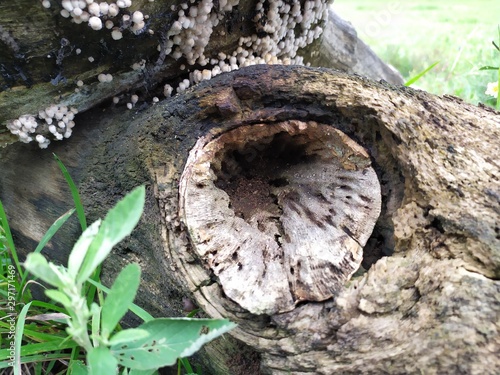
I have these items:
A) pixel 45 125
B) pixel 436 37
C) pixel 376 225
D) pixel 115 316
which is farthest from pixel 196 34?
pixel 436 37

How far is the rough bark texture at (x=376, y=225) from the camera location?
74 centimetres

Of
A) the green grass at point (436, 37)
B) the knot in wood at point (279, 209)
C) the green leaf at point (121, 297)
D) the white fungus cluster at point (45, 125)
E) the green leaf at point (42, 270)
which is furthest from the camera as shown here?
the green grass at point (436, 37)

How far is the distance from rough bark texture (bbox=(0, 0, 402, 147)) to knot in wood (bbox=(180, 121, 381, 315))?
0.32 metres

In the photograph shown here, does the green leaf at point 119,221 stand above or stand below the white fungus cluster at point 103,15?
below

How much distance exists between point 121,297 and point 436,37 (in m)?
5.85

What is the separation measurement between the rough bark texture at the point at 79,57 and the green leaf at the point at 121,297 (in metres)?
0.63

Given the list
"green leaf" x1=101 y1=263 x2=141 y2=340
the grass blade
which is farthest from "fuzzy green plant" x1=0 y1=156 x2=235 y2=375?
the grass blade

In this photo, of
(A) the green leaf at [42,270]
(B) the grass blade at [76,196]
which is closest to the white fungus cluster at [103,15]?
(B) the grass blade at [76,196]

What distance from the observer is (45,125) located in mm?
1088

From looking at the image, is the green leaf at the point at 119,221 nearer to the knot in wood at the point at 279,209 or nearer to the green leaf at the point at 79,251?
the green leaf at the point at 79,251

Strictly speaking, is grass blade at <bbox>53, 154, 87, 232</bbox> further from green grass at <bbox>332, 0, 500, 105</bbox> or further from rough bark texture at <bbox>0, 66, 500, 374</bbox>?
green grass at <bbox>332, 0, 500, 105</bbox>

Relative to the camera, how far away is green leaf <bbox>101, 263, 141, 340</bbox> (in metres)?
0.59

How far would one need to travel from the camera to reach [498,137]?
3.08ft

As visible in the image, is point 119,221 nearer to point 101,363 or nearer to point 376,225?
point 101,363
